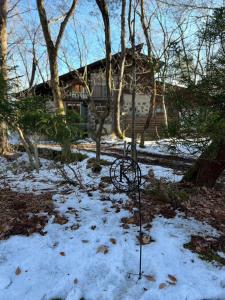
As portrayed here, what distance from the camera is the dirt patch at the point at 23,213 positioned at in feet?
15.9

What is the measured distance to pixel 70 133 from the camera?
6348 millimetres

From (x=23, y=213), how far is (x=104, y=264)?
1.99 metres

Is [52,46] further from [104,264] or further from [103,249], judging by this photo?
[104,264]

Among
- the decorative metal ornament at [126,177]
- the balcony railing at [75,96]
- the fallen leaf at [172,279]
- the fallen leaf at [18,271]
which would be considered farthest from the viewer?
the balcony railing at [75,96]

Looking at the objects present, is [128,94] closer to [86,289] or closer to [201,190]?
[201,190]

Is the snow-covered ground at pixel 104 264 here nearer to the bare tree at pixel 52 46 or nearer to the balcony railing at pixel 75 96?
the bare tree at pixel 52 46

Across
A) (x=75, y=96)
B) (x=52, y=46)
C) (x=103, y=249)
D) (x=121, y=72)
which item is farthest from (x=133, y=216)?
(x=75, y=96)

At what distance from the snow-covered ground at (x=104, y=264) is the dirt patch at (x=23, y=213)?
0.60 ft

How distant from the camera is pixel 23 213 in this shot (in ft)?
17.9

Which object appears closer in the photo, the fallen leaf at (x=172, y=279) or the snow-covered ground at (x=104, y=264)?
the snow-covered ground at (x=104, y=264)

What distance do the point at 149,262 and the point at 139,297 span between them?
1.97 feet

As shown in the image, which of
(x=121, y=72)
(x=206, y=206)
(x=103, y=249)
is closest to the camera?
(x=103, y=249)

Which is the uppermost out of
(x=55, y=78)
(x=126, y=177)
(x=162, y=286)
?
(x=55, y=78)

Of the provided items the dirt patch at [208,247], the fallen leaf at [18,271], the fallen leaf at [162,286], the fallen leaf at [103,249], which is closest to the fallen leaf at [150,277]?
the fallen leaf at [162,286]
